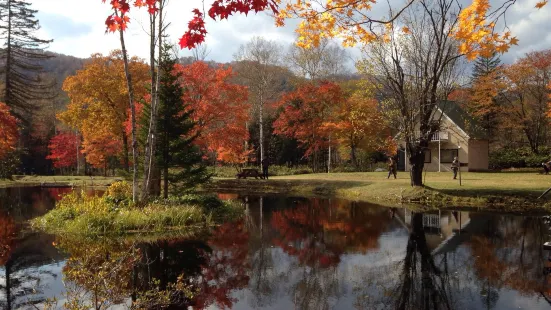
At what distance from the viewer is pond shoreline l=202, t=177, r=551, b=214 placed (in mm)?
16359

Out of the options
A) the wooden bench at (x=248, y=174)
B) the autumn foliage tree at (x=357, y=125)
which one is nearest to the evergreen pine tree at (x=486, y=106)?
the autumn foliage tree at (x=357, y=125)

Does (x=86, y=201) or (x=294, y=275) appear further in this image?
(x=86, y=201)

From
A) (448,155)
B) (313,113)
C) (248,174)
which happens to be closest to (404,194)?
(248,174)

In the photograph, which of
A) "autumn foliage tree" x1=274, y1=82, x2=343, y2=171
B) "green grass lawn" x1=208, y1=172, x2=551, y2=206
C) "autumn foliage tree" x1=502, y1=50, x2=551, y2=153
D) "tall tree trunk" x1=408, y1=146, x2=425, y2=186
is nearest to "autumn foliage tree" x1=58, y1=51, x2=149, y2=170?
"green grass lawn" x1=208, y1=172, x2=551, y2=206

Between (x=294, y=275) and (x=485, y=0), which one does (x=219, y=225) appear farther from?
(x=485, y=0)

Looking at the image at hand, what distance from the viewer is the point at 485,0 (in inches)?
299

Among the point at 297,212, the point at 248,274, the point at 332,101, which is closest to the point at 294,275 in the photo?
the point at 248,274

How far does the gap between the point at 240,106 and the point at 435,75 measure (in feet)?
36.5

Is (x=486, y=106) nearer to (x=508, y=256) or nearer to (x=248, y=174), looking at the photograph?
(x=248, y=174)

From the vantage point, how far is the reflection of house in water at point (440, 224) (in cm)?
1034

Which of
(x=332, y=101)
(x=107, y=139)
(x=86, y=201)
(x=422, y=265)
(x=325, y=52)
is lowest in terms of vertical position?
(x=422, y=265)

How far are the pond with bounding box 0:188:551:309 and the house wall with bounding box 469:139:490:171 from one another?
2068 centimetres

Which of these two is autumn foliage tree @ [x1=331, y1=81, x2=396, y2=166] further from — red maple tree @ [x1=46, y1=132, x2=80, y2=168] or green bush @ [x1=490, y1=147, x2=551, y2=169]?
red maple tree @ [x1=46, y1=132, x2=80, y2=168]

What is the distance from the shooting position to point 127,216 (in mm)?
11672
